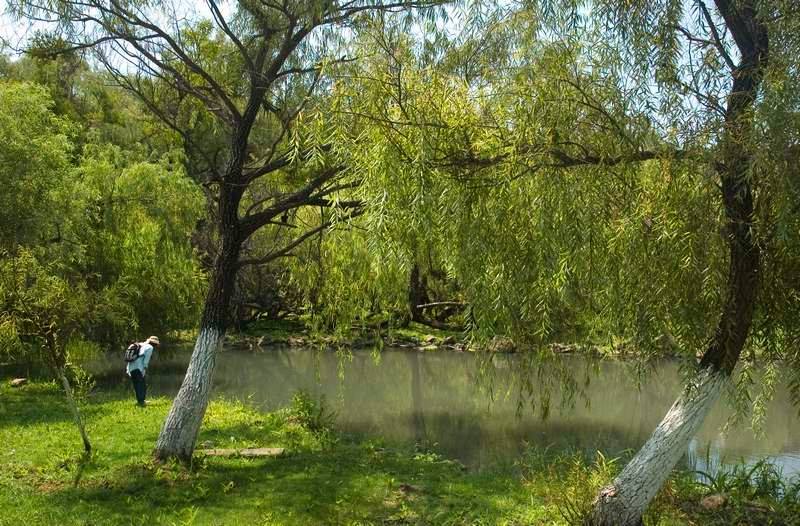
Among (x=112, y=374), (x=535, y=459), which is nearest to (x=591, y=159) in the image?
(x=535, y=459)

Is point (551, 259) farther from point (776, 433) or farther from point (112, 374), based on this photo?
point (112, 374)

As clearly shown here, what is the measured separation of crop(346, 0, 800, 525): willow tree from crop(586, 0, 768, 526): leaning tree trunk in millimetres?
12

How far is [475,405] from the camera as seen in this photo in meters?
12.6

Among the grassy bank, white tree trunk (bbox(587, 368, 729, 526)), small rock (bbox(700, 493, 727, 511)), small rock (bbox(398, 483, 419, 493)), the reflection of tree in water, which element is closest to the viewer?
white tree trunk (bbox(587, 368, 729, 526))

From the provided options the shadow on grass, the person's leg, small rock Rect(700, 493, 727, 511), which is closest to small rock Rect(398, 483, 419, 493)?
the shadow on grass

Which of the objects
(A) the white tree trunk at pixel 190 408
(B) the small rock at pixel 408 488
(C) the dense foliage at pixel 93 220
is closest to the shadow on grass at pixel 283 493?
(B) the small rock at pixel 408 488

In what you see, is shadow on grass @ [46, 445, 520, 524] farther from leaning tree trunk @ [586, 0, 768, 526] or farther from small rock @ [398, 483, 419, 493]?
leaning tree trunk @ [586, 0, 768, 526]

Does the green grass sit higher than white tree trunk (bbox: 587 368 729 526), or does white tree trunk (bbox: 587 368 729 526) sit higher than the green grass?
white tree trunk (bbox: 587 368 729 526)

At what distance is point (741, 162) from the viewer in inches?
160

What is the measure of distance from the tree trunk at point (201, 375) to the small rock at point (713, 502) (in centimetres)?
477

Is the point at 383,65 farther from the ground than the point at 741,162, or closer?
farther from the ground

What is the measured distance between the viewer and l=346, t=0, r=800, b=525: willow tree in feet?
14.3

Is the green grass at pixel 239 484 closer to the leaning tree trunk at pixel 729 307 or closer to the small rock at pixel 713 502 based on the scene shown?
the leaning tree trunk at pixel 729 307

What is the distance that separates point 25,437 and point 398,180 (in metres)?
6.23
